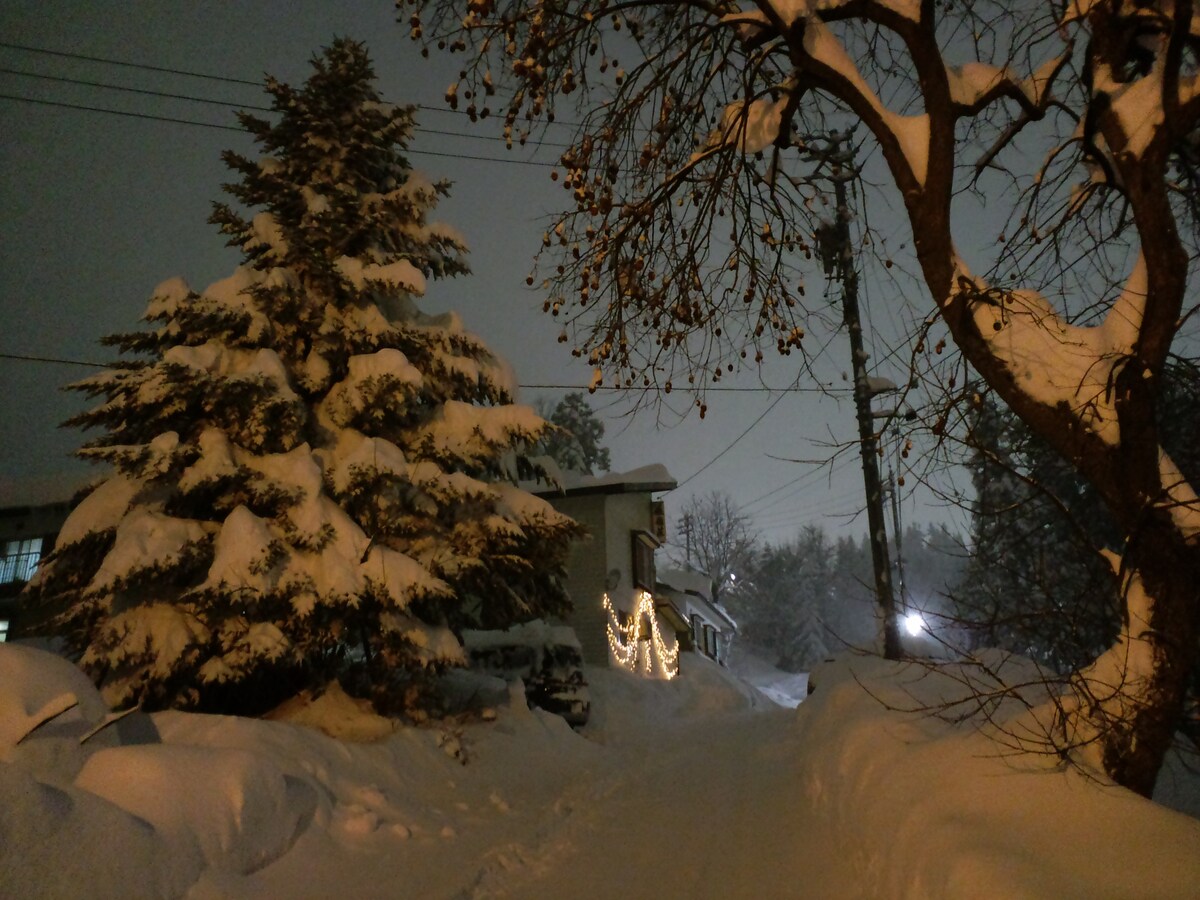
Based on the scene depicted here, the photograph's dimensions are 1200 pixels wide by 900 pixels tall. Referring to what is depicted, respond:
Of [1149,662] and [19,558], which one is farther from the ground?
[1149,662]

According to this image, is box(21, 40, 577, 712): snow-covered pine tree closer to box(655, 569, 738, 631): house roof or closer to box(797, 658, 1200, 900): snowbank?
box(797, 658, 1200, 900): snowbank

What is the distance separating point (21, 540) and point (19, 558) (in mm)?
535

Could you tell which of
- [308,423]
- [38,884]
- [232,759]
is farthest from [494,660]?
[38,884]

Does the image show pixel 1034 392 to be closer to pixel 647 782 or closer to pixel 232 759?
pixel 232 759

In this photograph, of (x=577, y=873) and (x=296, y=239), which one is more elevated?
(x=296, y=239)

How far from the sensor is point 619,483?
81.4ft

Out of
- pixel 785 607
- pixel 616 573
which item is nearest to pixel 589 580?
pixel 616 573

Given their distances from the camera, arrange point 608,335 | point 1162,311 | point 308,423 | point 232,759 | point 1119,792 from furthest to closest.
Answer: point 308,423 → point 608,335 → point 232,759 → point 1162,311 → point 1119,792

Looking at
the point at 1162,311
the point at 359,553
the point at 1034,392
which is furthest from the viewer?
the point at 359,553

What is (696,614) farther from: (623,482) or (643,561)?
(623,482)

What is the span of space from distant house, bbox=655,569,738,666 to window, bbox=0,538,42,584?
21.1 meters

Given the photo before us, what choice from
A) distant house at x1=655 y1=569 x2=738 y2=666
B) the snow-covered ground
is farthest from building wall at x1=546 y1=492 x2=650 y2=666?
the snow-covered ground

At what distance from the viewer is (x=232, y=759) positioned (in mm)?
5961

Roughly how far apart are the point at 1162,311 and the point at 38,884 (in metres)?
6.69
